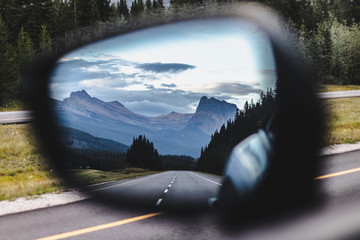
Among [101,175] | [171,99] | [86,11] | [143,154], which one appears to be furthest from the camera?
[86,11]

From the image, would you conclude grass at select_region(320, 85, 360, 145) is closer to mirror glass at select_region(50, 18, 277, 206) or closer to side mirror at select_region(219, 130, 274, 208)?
mirror glass at select_region(50, 18, 277, 206)

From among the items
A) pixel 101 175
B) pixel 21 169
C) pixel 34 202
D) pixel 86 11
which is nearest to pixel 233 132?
pixel 101 175

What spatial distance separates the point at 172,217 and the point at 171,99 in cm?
107

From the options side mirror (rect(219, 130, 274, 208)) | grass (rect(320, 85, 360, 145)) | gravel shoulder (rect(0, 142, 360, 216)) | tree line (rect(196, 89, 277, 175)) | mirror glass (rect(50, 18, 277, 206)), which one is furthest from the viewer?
grass (rect(320, 85, 360, 145))

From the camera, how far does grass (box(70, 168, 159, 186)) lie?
63.1 inches

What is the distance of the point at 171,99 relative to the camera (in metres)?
1.55

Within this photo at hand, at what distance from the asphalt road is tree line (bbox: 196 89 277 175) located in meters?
0.07

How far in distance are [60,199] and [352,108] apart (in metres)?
15.0

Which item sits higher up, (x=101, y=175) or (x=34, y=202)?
(x=101, y=175)

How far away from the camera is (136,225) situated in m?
3.64

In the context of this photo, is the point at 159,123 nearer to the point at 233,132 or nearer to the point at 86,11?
the point at 233,132

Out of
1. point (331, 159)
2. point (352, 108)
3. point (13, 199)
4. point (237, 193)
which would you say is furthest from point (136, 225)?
point (352, 108)

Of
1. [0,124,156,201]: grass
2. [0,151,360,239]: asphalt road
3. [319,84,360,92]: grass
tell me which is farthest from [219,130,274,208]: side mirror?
[319,84,360,92]: grass

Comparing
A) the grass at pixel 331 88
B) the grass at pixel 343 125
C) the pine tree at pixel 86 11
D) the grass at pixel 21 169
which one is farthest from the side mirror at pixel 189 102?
the pine tree at pixel 86 11
